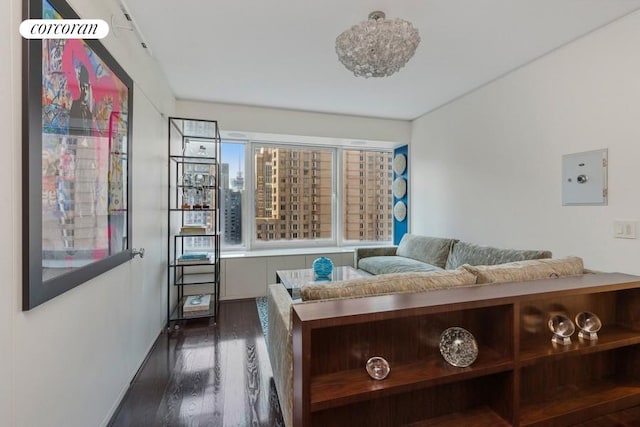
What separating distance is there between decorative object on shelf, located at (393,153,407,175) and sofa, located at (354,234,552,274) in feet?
3.81

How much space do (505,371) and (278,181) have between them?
3.64 meters

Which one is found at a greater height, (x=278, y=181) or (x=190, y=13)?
(x=190, y=13)

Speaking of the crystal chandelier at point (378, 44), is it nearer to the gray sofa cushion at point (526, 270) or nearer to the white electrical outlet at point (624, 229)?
the gray sofa cushion at point (526, 270)

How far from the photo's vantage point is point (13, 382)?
3.00 feet

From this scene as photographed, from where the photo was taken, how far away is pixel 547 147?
2428mm

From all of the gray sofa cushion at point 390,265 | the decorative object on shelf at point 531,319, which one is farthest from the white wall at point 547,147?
the decorative object on shelf at point 531,319

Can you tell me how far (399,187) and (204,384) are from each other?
3771 mm

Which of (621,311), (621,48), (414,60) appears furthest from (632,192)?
(414,60)

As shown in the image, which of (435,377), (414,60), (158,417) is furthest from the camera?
(414,60)

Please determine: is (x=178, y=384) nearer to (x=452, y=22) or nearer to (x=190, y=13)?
(x=190, y=13)

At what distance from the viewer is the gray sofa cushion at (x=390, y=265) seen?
3299mm

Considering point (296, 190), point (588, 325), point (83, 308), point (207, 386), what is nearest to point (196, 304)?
point (207, 386)

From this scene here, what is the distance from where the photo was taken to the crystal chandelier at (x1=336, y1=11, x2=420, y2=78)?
1.66m

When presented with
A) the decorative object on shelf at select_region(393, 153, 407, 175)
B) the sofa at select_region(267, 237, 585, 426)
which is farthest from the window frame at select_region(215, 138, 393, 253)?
the sofa at select_region(267, 237, 585, 426)
